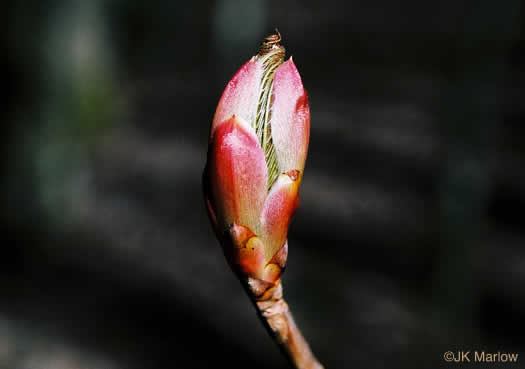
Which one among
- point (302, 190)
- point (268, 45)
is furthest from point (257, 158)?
point (302, 190)

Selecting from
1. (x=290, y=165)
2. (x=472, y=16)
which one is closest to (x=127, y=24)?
(x=472, y=16)

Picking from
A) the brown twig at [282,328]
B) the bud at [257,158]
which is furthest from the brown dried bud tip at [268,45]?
the brown twig at [282,328]

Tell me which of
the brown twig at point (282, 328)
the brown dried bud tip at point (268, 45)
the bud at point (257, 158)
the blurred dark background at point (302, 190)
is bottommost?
the blurred dark background at point (302, 190)

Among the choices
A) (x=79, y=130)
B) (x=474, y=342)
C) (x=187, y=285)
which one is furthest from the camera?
(x=79, y=130)

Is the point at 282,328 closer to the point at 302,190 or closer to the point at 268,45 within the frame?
the point at 268,45

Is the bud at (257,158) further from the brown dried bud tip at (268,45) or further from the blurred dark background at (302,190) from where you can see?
the blurred dark background at (302,190)

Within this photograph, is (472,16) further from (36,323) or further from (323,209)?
(36,323)

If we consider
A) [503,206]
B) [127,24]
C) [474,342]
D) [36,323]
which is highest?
[127,24]
